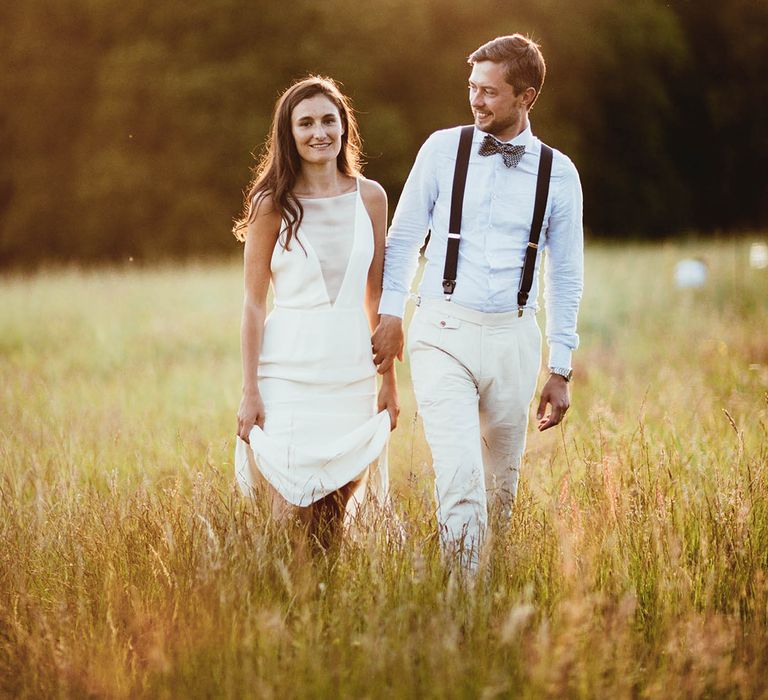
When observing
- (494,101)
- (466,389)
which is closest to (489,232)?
(494,101)

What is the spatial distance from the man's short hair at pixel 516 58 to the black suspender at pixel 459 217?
262mm

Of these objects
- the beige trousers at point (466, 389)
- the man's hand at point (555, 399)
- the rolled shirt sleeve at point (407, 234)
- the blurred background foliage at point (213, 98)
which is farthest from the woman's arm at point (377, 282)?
the blurred background foliage at point (213, 98)

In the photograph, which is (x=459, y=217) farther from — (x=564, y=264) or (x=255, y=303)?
(x=255, y=303)

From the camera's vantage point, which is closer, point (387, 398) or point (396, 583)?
point (396, 583)

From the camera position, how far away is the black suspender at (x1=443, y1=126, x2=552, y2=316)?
3801 mm

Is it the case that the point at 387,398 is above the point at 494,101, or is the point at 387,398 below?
below

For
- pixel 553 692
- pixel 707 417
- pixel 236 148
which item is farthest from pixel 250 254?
pixel 236 148

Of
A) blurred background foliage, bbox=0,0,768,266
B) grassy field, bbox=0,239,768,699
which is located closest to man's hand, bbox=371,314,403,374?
grassy field, bbox=0,239,768,699

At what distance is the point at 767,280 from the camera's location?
12828 millimetres

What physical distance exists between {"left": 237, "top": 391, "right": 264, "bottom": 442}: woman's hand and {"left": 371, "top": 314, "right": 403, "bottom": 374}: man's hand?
52 cm

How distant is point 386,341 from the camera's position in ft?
13.1

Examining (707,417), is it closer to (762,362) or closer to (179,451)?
(762,362)

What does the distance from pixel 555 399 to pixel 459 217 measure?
86 centimetres

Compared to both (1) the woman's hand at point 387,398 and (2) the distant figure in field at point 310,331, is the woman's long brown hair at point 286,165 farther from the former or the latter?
(1) the woman's hand at point 387,398
